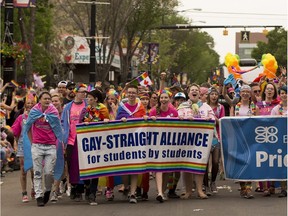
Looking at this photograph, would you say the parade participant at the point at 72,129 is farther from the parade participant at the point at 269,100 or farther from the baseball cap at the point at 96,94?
the parade participant at the point at 269,100

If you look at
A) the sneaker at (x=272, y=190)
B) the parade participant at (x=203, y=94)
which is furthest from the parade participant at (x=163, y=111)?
the sneaker at (x=272, y=190)

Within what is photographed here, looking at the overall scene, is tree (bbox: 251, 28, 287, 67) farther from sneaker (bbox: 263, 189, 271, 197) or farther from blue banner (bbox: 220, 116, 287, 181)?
blue banner (bbox: 220, 116, 287, 181)

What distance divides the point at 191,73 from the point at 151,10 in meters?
62.7

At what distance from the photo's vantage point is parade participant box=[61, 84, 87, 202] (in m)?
13.7

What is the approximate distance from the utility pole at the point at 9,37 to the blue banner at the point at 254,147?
11513mm

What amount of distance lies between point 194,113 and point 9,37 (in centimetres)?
1134

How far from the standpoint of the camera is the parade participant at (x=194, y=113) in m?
13.5

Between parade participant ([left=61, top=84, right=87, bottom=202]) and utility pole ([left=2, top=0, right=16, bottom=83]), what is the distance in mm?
10241

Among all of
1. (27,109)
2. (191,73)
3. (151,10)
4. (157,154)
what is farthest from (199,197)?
(191,73)

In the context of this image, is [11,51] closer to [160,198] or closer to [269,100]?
[269,100]

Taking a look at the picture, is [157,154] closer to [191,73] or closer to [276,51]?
[276,51]

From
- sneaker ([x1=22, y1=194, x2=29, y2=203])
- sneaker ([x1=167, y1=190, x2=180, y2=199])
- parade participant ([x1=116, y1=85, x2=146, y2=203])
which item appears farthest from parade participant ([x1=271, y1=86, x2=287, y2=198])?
sneaker ([x1=22, y1=194, x2=29, y2=203])

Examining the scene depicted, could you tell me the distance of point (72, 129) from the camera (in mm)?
13727

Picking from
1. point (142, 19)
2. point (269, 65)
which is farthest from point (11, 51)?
point (142, 19)
